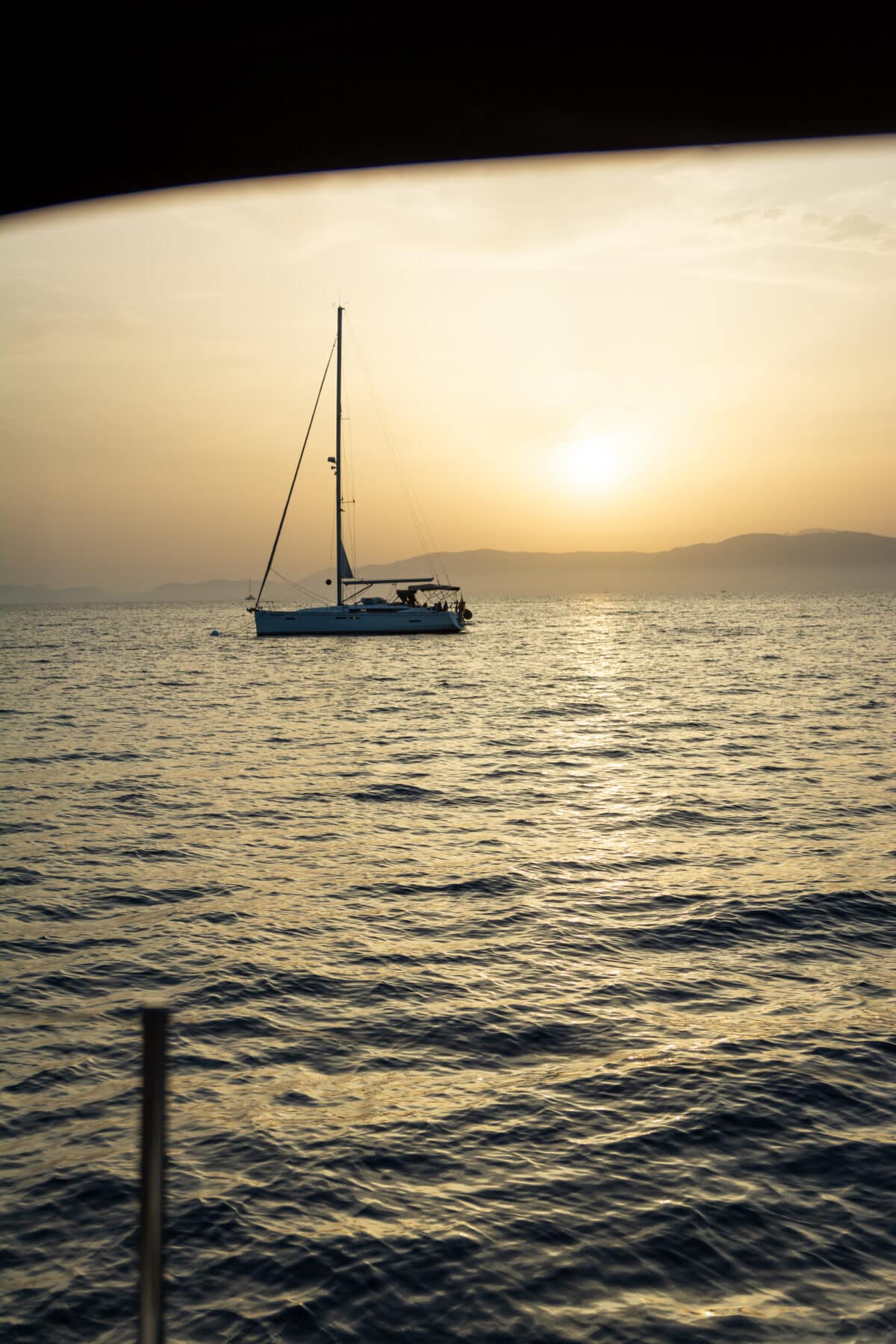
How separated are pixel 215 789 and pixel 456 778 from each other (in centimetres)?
496

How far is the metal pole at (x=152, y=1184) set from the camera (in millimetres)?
1782

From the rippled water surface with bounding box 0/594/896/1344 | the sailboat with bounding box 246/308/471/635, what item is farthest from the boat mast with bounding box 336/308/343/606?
the rippled water surface with bounding box 0/594/896/1344

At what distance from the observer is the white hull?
189ft

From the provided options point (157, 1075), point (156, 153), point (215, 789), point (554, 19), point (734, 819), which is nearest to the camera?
point (157, 1075)

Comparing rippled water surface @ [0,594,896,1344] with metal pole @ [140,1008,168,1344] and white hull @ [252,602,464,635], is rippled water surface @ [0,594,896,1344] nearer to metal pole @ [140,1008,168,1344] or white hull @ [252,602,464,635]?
metal pole @ [140,1008,168,1344]

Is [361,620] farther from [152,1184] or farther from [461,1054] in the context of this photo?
[152,1184]

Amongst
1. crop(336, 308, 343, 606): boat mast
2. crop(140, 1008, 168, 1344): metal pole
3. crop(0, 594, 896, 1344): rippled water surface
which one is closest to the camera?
crop(140, 1008, 168, 1344): metal pole

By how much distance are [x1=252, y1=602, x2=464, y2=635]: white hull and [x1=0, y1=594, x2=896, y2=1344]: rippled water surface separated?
38855mm

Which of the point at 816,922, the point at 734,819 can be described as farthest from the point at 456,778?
the point at 816,922

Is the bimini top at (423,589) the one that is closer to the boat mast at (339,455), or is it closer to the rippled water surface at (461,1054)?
the boat mast at (339,455)

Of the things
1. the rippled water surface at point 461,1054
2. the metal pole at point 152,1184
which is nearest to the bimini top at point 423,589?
the rippled water surface at point 461,1054

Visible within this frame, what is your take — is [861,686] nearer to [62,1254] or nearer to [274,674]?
[274,674]

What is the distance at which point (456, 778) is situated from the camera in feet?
63.7

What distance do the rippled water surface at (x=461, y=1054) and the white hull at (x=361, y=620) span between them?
3886cm
